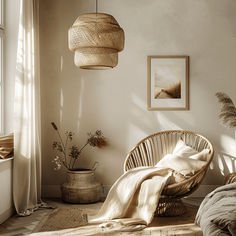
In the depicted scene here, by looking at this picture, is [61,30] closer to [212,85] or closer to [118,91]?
[118,91]

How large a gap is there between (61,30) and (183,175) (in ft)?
8.39

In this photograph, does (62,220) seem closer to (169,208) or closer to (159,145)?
(169,208)

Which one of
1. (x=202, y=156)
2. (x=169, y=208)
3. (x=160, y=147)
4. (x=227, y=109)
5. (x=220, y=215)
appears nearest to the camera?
(x=220, y=215)

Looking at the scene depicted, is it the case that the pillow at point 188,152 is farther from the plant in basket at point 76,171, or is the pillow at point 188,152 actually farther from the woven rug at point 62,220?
the woven rug at point 62,220

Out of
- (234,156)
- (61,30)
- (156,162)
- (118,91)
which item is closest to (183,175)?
(156,162)

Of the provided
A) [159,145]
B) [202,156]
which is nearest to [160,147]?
[159,145]

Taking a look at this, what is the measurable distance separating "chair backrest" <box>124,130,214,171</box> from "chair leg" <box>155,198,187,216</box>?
0.73m

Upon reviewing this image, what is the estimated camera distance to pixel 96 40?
117 inches

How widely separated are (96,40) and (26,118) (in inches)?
67.7

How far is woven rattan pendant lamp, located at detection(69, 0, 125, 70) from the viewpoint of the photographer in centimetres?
298

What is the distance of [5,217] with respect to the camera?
393cm

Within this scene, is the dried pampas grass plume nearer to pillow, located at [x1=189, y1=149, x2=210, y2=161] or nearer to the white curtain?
pillow, located at [x1=189, y1=149, x2=210, y2=161]

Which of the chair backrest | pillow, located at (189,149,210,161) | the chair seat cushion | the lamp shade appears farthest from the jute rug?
the lamp shade

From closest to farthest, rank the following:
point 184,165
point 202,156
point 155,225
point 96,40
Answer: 1. point 96,40
2. point 155,225
3. point 184,165
4. point 202,156
